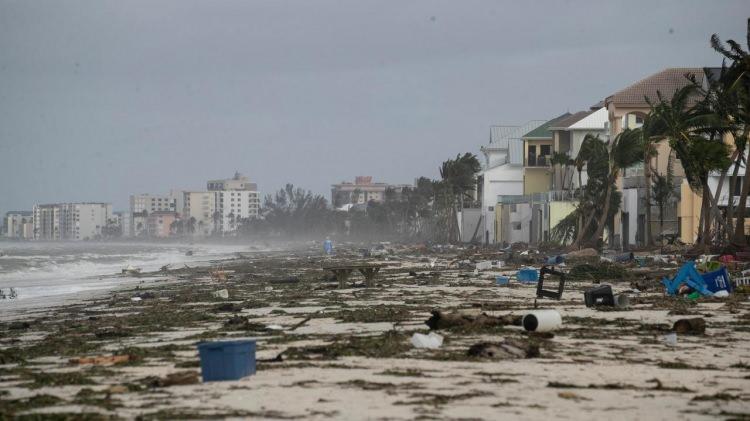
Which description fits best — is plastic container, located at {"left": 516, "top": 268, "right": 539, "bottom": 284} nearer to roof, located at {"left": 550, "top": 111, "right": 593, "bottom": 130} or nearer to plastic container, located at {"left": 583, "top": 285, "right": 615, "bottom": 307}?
plastic container, located at {"left": 583, "top": 285, "right": 615, "bottom": 307}

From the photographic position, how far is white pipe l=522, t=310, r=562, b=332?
16203 mm

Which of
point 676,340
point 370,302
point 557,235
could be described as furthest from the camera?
point 557,235

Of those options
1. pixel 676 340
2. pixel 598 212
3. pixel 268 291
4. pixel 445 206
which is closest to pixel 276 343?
pixel 676 340

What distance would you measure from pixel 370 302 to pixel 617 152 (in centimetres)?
3018

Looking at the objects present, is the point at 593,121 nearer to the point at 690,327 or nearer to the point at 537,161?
the point at 537,161

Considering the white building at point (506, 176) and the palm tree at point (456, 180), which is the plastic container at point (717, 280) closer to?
the white building at point (506, 176)

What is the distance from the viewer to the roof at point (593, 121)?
77.9 m

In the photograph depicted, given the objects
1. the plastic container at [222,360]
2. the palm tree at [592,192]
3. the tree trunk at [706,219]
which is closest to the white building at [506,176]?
the palm tree at [592,192]

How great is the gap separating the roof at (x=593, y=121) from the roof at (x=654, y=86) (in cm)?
1248

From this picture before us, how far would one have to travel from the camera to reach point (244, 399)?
34.7ft

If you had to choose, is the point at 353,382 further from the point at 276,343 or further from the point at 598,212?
the point at 598,212

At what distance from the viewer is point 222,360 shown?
1167cm

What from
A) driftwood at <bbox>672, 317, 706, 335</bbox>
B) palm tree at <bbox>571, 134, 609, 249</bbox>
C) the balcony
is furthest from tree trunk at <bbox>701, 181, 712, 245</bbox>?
the balcony

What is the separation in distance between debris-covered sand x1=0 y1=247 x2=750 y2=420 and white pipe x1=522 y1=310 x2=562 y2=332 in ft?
0.84
